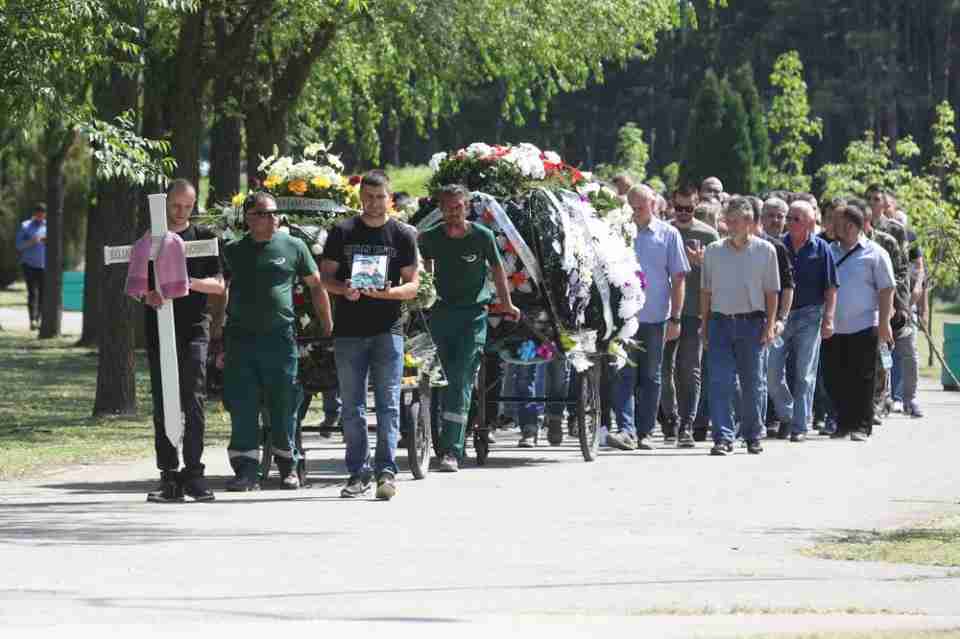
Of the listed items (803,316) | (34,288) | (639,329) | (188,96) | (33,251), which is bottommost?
(639,329)

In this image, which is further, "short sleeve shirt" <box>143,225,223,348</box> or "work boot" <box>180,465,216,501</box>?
"short sleeve shirt" <box>143,225,223,348</box>

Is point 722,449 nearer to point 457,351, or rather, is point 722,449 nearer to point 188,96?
point 457,351

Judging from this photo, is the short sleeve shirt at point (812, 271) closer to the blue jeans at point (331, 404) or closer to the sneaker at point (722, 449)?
Answer: the sneaker at point (722, 449)

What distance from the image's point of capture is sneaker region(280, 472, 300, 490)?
14.1 meters

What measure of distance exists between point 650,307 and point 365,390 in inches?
191

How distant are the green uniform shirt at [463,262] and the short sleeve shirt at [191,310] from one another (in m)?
2.15

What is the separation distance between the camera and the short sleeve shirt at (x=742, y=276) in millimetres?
17594

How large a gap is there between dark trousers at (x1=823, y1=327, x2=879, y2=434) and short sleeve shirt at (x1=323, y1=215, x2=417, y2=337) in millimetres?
6526

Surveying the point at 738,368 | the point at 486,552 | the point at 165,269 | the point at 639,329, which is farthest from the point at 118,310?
the point at 486,552

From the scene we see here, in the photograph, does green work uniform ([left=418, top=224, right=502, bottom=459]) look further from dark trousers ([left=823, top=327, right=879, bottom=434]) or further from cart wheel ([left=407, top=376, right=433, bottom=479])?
dark trousers ([left=823, top=327, right=879, bottom=434])

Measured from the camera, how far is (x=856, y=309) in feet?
63.8

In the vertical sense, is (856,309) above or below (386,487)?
above

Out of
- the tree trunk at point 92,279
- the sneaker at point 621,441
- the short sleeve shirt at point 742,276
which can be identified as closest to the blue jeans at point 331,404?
the sneaker at point 621,441

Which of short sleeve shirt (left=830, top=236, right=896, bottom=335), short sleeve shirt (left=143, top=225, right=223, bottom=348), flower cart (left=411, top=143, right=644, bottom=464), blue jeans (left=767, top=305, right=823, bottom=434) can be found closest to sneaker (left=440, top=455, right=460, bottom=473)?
flower cart (left=411, top=143, right=644, bottom=464)
